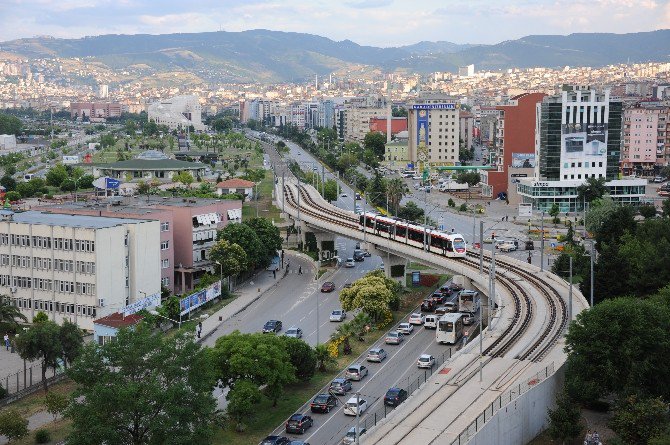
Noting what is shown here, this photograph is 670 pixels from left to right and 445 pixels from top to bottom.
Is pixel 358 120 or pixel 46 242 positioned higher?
pixel 358 120

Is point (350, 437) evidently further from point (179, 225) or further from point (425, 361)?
point (179, 225)

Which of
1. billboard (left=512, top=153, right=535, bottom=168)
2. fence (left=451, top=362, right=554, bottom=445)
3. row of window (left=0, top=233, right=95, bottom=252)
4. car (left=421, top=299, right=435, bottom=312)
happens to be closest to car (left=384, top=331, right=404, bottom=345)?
car (left=421, top=299, right=435, bottom=312)

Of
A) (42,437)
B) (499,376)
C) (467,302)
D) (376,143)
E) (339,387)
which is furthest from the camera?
(376,143)

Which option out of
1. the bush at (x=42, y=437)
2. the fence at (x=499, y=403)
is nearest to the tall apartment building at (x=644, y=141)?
the fence at (x=499, y=403)

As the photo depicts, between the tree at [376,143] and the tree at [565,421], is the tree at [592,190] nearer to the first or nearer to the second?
the tree at [565,421]

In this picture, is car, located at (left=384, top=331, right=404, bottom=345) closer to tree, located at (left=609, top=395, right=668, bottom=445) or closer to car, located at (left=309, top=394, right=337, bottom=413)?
car, located at (left=309, top=394, right=337, bottom=413)

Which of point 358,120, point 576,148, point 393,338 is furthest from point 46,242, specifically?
point 358,120
